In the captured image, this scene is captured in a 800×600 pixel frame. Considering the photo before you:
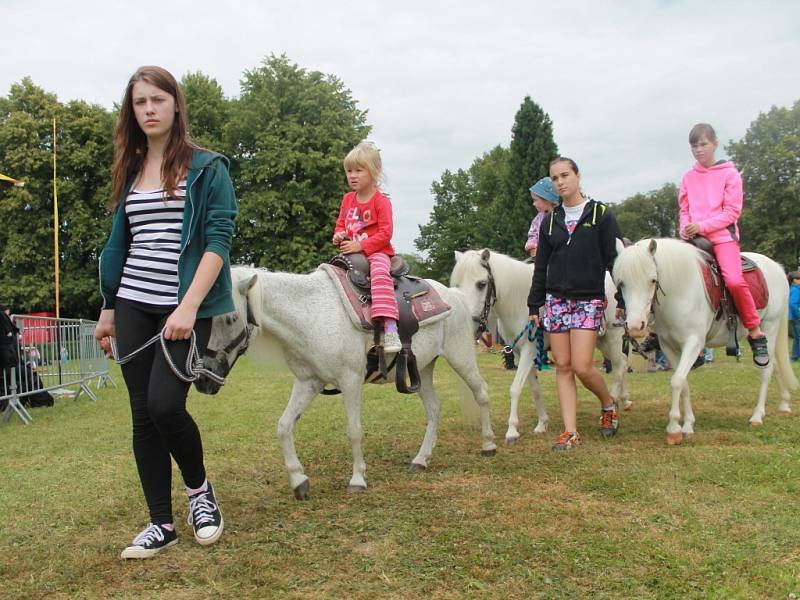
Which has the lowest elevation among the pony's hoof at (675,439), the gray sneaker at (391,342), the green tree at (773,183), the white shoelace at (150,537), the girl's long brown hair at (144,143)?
the pony's hoof at (675,439)

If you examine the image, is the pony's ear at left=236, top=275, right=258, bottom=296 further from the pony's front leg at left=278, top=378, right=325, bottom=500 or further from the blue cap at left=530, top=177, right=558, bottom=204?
the blue cap at left=530, top=177, right=558, bottom=204

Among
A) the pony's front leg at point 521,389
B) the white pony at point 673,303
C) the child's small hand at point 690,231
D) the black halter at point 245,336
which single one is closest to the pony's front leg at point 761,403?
the white pony at point 673,303

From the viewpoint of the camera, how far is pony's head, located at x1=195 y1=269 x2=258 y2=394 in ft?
11.9

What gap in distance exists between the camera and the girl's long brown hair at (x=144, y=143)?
3396 mm

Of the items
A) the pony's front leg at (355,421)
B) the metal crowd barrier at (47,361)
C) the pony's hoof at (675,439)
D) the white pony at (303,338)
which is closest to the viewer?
the white pony at (303,338)

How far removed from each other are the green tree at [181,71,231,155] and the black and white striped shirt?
112 ft

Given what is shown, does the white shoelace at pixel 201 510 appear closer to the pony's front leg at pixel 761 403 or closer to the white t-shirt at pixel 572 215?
the white t-shirt at pixel 572 215

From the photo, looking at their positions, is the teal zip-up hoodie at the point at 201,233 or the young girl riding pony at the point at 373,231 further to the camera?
the young girl riding pony at the point at 373,231

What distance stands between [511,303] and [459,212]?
50.0 meters

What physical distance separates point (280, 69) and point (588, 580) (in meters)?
36.5

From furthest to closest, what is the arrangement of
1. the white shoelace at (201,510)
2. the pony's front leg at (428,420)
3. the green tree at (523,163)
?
1. the green tree at (523,163)
2. the pony's front leg at (428,420)
3. the white shoelace at (201,510)

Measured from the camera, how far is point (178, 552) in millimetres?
3594

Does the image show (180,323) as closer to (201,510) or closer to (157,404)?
(157,404)

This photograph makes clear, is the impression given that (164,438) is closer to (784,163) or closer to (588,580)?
(588,580)
